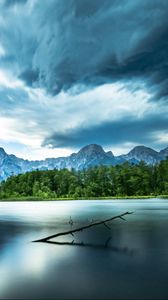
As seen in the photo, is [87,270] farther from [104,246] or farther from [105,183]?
[105,183]

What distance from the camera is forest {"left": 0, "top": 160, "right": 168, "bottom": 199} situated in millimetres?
168250

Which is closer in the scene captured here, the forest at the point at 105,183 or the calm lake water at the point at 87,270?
the calm lake water at the point at 87,270

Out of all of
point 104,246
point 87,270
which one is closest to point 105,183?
point 104,246

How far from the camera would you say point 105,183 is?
176 meters

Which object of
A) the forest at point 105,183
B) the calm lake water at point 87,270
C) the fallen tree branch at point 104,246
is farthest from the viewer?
the forest at point 105,183

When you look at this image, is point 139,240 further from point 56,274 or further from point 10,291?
point 10,291

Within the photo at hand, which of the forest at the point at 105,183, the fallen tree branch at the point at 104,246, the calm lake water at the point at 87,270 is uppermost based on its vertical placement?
the forest at the point at 105,183

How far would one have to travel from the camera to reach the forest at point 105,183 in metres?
168

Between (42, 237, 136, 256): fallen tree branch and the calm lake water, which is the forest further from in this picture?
the calm lake water

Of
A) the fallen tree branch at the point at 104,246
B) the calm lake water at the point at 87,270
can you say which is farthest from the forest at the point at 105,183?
the calm lake water at the point at 87,270

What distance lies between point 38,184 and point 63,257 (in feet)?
572

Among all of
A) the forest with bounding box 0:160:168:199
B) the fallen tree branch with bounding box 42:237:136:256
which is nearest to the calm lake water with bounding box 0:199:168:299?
the fallen tree branch with bounding box 42:237:136:256

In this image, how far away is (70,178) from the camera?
189375mm

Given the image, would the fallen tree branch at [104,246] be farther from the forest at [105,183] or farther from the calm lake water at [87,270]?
the forest at [105,183]
